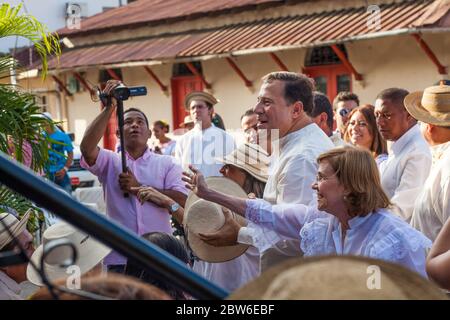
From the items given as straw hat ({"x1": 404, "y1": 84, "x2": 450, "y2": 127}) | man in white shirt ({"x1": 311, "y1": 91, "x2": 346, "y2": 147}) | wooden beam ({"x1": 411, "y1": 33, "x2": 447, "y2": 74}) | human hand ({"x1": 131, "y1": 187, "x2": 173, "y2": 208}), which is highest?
wooden beam ({"x1": 411, "y1": 33, "x2": 447, "y2": 74})

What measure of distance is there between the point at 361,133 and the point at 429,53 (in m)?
10.2

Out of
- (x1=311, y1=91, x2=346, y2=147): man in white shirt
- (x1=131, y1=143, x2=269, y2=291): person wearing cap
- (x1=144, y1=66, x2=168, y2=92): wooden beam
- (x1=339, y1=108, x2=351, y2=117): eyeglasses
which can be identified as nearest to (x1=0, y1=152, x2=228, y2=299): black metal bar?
(x1=131, y1=143, x2=269, y2=291): person wearing cap

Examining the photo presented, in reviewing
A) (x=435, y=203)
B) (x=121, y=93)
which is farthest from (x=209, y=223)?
(x=435, y=203)

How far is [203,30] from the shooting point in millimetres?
23578

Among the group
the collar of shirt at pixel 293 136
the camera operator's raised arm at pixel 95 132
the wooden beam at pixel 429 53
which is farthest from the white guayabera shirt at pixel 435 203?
the wooden beam at pixel 429 53

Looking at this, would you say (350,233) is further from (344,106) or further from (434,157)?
(344,106)

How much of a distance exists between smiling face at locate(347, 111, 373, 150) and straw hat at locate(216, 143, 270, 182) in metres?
0.91

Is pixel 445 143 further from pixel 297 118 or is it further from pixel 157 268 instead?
pixel 157 268

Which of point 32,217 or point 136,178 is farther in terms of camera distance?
point 136,178

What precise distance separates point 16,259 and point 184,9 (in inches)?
898

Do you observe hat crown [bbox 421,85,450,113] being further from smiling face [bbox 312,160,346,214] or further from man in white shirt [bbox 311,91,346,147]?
smiling face [bbox 312,160,346,214]

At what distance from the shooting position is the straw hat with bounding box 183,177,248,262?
17.4ft

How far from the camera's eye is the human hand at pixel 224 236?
17.4 feet
